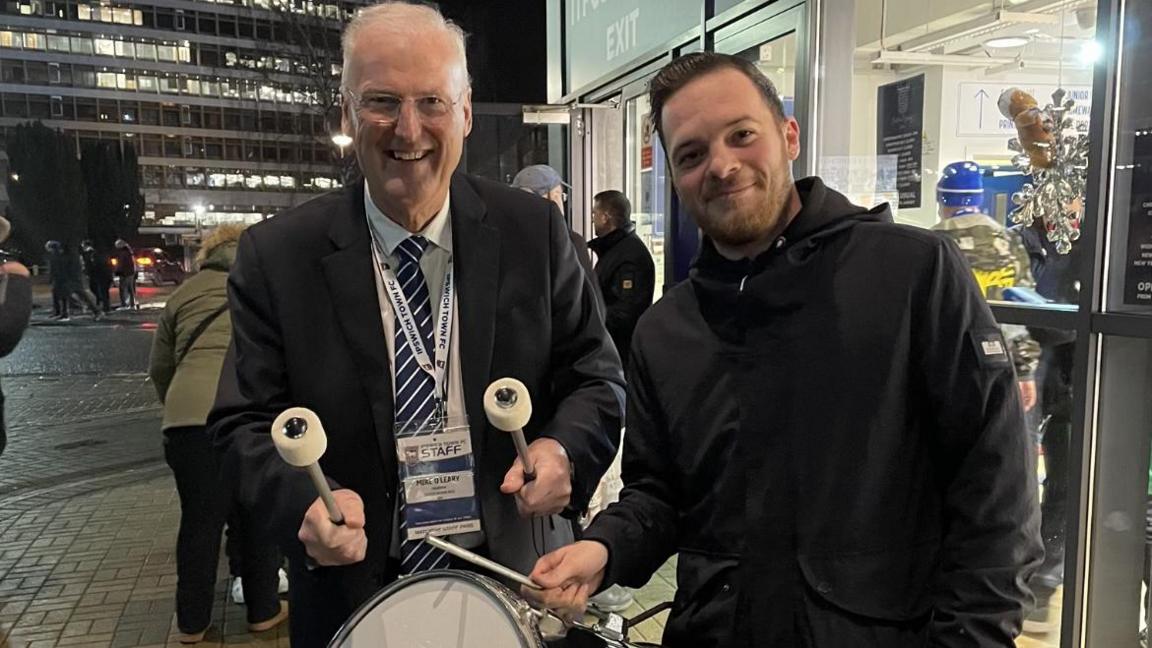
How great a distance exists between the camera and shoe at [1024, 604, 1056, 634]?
2.84 meters

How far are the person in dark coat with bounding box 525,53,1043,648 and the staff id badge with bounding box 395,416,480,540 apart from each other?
0.24 metres

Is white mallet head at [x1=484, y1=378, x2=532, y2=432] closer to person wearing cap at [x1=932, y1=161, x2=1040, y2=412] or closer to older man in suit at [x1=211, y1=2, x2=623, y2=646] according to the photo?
older man in suit at [x1=211, y1=2, x2=623, y2=646]

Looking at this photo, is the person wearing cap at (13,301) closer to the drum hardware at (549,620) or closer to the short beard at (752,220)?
the drum hardware at (549,620)

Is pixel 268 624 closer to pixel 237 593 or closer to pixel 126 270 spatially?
pixel 237 593

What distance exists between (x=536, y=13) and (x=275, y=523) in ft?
33.8

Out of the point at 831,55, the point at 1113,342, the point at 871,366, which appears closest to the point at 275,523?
the point at 871,366

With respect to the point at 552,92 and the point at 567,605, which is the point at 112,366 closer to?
the point at 552,92

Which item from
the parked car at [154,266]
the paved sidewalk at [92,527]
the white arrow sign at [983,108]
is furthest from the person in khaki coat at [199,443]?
the white arrow sign at [983,108]

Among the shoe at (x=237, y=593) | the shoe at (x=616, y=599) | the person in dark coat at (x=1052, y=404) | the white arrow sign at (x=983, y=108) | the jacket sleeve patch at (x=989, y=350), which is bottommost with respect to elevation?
the shoe at (x=237, y=593)

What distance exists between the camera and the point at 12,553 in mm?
4863

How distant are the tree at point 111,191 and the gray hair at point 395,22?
590cm

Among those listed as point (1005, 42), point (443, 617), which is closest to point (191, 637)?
point (443, 617)

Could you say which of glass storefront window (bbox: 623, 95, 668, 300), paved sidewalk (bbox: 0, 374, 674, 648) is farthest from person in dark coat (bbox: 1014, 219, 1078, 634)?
glass storefront window (bbox: 623, 95, 668, 300)

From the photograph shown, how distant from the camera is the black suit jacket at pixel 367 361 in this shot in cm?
146
